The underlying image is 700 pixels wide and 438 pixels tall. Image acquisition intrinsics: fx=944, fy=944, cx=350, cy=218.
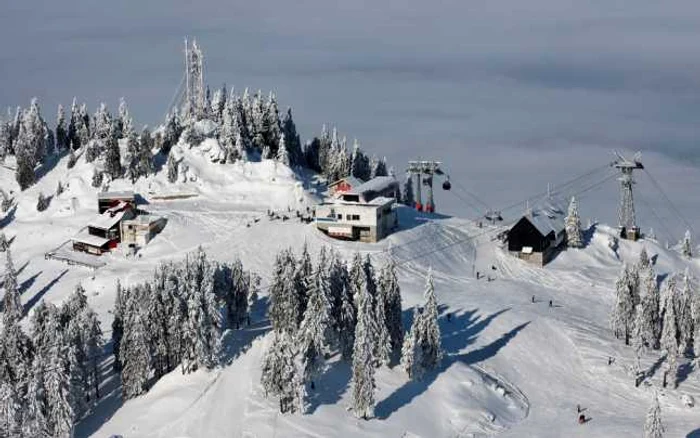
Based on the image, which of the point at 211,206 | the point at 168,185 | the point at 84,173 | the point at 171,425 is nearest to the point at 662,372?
the point at 171,425

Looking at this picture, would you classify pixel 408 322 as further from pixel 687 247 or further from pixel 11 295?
pixel 687 247

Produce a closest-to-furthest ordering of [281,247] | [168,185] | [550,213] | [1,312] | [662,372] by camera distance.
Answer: [662,372] → [1,312] → [281,247] → [550,213] → [168,185]

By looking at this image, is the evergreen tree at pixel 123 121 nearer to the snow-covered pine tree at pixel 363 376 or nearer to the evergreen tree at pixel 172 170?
the evergreen tree at pixel 172 170

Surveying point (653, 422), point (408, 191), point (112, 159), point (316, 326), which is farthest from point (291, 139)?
point (653, 422)

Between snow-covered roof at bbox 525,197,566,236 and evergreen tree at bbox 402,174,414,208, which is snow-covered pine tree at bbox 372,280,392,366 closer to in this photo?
snow-covered roof at bbox 525,197,566,236

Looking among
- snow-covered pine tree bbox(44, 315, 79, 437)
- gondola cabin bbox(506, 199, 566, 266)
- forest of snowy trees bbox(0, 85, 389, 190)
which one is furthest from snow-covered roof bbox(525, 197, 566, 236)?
snow-covered pine tree bbox(44, 315, 79, 437)

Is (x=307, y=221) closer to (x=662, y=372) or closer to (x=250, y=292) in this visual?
(x=250, y=292)
